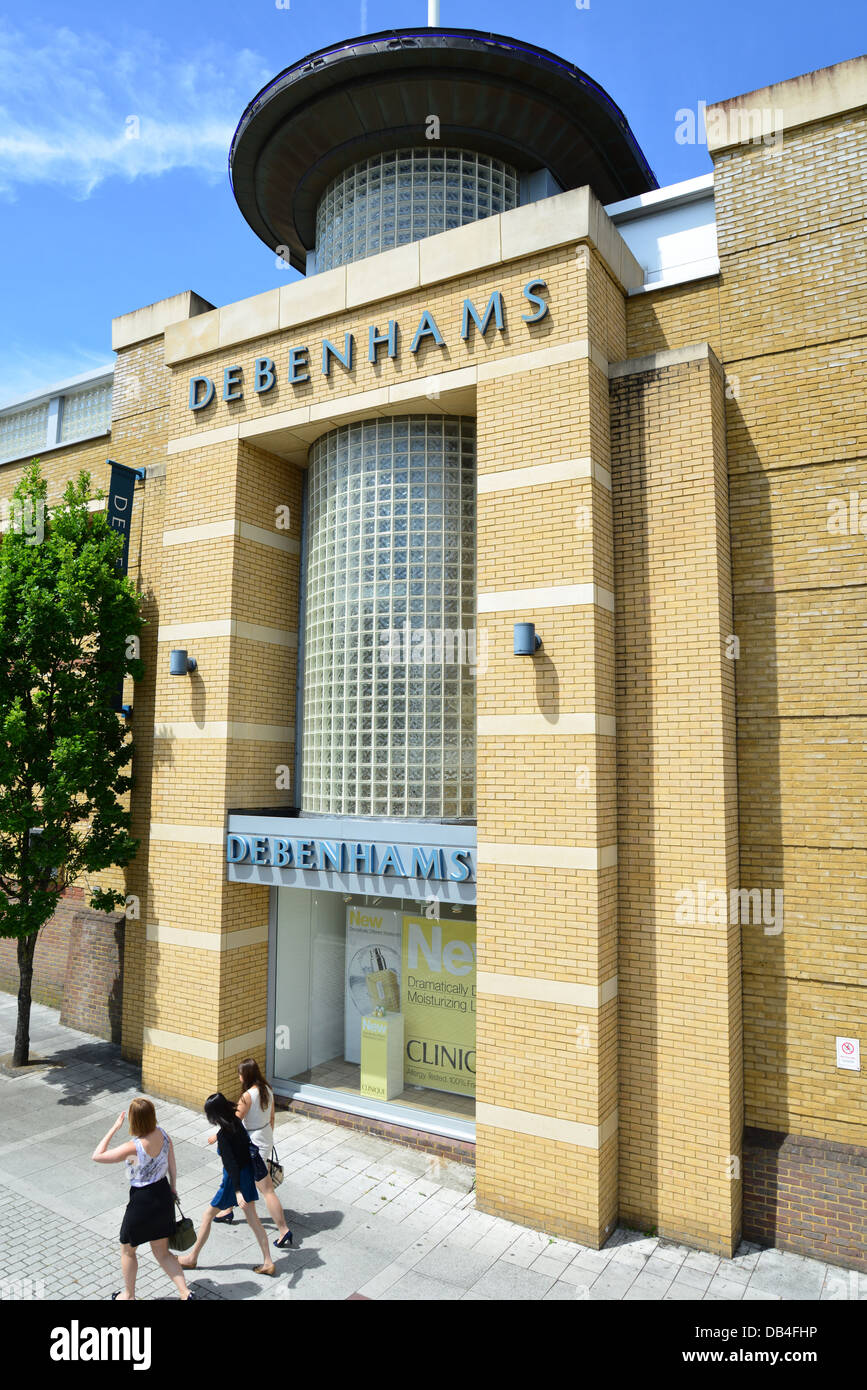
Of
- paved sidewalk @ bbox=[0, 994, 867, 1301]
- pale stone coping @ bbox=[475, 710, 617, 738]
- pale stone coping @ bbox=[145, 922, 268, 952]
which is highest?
pale stone coping @ bbox=[475, 710, 617, 738]

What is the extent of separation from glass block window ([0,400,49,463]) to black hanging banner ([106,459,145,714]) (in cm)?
524

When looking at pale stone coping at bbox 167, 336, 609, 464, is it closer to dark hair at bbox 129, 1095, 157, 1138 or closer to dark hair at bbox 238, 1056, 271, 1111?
dark hair at bbox 238, 1056, 271, 1111

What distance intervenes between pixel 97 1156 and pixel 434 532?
729 centimetres

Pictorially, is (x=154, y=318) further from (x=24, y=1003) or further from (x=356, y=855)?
(x=24, y=1003)

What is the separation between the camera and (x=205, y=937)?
10.6m

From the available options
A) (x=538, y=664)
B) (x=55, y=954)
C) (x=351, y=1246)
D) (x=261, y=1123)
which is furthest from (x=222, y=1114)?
(x=55, y=954)

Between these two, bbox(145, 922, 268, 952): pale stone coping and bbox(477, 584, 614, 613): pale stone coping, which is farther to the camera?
bbox(145, 922, 268, 952): pale stone coping

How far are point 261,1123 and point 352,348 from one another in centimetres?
880

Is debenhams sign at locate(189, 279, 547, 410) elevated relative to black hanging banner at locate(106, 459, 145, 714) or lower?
elevated

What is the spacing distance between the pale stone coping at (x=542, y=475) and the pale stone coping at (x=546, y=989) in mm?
5184

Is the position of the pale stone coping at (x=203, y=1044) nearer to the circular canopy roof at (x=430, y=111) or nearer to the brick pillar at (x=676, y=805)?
the brick pillar at (x=676, y=805)

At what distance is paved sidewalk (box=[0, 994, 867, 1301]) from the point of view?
6.94 meters

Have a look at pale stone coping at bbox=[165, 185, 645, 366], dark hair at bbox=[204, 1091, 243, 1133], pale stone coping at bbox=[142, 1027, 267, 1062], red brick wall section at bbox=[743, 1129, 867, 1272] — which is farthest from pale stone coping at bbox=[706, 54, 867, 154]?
pale stone coping at bbox=[142, 1027, 267, 1062]
